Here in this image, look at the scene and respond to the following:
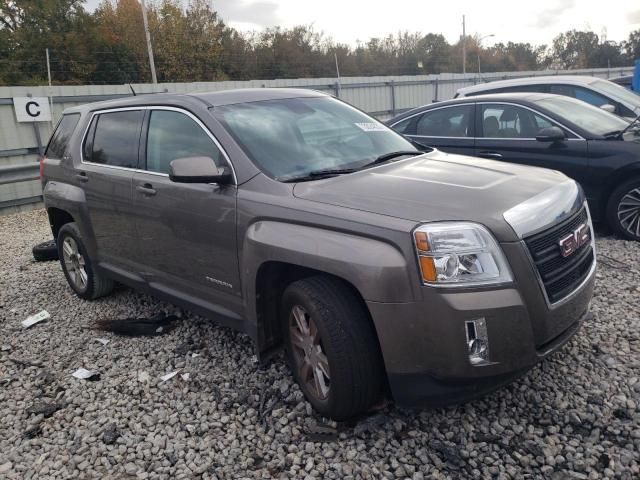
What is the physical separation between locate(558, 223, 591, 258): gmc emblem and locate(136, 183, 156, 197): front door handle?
107 inches

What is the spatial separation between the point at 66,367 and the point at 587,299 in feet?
11.8

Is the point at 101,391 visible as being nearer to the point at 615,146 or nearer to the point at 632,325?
the point at 632,325

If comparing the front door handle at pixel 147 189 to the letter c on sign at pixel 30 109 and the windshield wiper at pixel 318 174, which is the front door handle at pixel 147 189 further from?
the letter c on sign at pixel 30 109

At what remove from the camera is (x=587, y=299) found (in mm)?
3049

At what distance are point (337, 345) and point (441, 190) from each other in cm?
99

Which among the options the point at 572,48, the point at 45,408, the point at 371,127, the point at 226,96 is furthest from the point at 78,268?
the point at 572,48

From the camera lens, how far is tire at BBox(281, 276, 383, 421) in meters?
2.77

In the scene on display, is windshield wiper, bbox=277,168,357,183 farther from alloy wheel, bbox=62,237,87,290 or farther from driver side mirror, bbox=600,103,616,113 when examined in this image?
driver side mirror, bbox=600,103,616,113

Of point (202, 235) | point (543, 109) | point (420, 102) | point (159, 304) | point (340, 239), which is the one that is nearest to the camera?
point (340, 239)

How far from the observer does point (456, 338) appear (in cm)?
250

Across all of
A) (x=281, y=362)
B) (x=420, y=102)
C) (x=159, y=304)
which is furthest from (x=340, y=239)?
(x=420, y=102)

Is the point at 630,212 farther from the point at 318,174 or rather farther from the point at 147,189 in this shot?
the point at 147,189

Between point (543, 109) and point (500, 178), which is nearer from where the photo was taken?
point (500, 178)

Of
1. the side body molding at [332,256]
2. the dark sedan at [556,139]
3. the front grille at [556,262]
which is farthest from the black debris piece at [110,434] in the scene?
the dark sedan at [556,139]
